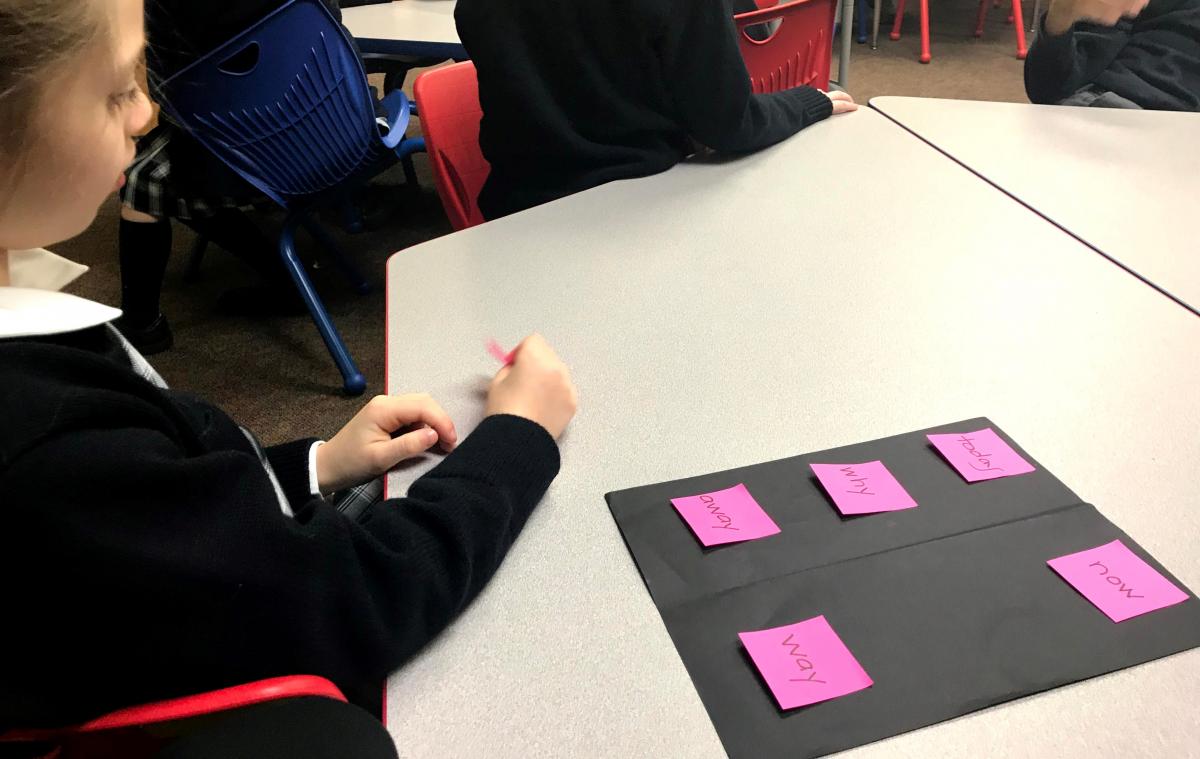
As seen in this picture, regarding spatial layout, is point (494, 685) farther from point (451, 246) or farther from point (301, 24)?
point (301, 24)

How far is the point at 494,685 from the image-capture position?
1.66 feet

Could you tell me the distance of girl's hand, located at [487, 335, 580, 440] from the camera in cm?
68

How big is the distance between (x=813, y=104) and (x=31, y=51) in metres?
1.08

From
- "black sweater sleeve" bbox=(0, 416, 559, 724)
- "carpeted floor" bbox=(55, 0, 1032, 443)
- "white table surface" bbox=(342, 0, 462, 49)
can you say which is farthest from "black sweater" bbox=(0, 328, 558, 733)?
"white table surface" bbox=(342, 0, 462, 49)

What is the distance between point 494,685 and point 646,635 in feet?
0.33

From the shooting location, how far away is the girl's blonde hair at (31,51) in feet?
1.36

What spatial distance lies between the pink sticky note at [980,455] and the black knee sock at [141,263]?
1.82 meters

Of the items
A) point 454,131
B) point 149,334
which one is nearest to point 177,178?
point 149,334

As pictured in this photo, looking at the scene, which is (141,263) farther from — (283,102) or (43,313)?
(43,313)

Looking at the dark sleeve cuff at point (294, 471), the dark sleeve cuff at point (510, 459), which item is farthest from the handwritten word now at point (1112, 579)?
the dark sleeve cuff at point (294, 471)

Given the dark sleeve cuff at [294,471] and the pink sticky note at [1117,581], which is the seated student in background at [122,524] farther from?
the pink sticky note at [1117,581]

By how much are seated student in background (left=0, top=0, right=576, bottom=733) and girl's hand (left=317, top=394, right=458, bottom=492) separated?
10 cm

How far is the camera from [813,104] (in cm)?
127

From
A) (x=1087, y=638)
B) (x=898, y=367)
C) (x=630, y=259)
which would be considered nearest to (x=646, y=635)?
(x=1087, y=638)
